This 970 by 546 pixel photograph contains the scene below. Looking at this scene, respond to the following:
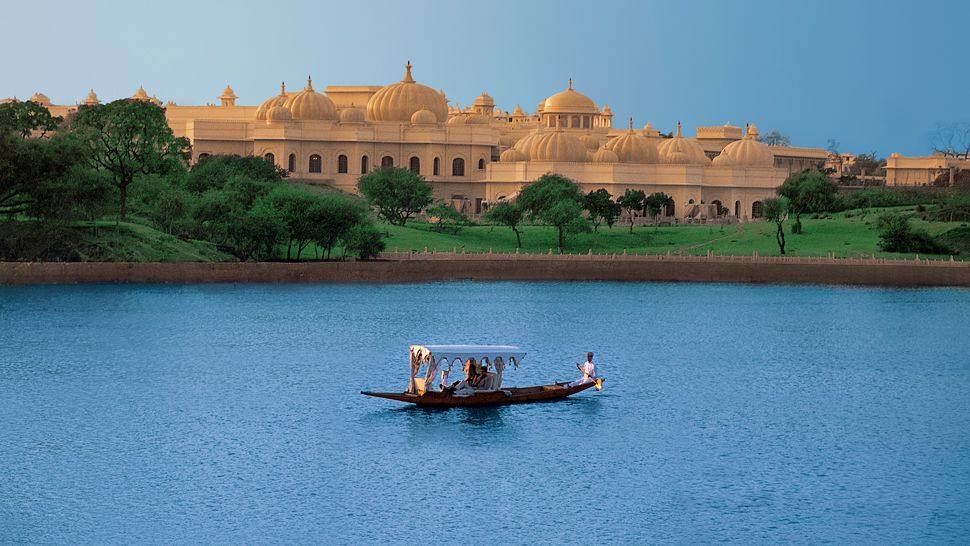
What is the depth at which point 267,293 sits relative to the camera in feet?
242

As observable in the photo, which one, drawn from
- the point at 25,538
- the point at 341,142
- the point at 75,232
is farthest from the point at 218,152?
the point at 25,538

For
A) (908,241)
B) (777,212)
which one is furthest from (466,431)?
(777,212)

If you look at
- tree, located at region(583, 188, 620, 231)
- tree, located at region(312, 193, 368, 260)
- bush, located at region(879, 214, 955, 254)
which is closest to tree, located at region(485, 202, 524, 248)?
tree, located at region(583, 188, 620, 231)

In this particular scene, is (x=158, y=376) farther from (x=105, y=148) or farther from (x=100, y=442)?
(x=105, y=148)

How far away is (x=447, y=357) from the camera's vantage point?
44.0 m

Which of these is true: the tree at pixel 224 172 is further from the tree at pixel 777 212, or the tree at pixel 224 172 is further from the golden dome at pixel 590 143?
the tree at pixel 777 212

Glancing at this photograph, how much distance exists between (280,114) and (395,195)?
2586 cm

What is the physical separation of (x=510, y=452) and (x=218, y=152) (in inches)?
3570

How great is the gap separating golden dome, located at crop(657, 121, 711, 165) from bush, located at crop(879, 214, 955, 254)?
36.1 meters

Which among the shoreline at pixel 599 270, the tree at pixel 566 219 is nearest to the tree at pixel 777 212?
the shoreline at pixel 599 270

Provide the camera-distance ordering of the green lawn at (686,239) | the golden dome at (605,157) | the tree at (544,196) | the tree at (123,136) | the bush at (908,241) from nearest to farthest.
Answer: the tree at (123,136)
the bush at (908,241)
the green lawn at (686,239)
the tree at (544,196)
the golden dome at (605,157)

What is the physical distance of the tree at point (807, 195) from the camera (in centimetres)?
9888

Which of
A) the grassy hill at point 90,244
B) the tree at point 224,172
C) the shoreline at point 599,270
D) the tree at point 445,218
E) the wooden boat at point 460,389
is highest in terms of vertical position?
the tree at point 224,172

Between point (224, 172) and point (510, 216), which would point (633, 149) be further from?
point (224, 172)
